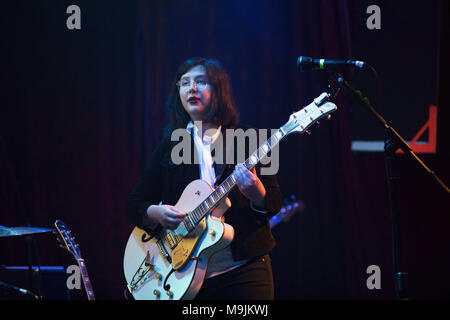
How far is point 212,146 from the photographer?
257 centimetres

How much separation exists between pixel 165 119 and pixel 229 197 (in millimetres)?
1524

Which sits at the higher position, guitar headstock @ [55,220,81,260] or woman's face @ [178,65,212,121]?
woman's face @ [178,65,212,121]

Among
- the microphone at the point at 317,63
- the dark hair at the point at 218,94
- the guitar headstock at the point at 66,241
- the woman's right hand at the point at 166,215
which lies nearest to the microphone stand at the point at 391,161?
the microphone at the point at 317,63

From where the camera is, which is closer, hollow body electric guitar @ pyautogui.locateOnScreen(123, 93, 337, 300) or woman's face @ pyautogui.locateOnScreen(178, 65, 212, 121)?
hollow body electric guitar @ pyautogui.locateOnScreen(123, 93, 337, 300)

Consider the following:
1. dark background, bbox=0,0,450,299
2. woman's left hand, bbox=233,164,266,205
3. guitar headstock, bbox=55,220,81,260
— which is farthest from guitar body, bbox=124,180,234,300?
dark background, bbox=0,0,450,299

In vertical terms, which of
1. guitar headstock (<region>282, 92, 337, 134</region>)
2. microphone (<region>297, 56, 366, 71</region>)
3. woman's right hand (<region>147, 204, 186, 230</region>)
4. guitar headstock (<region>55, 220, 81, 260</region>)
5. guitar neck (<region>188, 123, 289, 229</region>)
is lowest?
guitar headstock (<region>55, 220, 81, 260</region>)

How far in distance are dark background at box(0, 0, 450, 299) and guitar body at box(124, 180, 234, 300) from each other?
1107 mm

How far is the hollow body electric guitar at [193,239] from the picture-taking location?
2.33 metres

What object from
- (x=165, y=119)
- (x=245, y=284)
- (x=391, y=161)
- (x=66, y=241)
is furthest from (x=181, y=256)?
(x=165, y=119)

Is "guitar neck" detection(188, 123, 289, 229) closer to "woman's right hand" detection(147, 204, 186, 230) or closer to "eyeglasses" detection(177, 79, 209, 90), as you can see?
"woman's right hand" detection(147, 204, 186, 230)

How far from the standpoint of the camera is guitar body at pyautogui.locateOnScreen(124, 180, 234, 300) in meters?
2.34

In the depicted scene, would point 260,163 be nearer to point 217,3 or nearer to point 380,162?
point 380,162

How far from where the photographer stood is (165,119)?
3818mm
